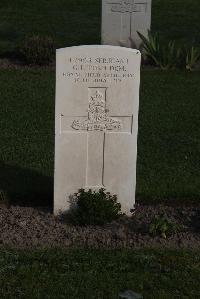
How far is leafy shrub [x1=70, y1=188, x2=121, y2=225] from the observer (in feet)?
25.0

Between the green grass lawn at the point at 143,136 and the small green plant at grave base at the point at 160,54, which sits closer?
the green grass lawn at the point at 143,136

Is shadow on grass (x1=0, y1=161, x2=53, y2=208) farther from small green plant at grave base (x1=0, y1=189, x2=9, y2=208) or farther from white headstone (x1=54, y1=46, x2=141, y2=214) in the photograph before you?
white headstone (x1=54, y1=46, x2=141, y2=214)

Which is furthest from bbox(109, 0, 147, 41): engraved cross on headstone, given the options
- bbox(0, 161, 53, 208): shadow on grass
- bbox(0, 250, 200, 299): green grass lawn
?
bbox(0, 250, 200, 299): green grass lawn

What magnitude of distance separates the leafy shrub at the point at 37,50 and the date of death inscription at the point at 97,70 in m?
6.80

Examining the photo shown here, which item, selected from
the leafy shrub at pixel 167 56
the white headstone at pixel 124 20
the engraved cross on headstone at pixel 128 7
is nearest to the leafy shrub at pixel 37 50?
the white headstone at pixel 124 20

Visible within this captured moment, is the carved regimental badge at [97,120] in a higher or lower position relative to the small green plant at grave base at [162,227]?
higher

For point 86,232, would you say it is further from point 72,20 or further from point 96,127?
point 72,20

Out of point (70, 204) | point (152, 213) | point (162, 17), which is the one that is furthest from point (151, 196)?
point (162, 17)

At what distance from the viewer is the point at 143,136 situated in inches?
424

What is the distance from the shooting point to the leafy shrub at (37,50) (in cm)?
1424

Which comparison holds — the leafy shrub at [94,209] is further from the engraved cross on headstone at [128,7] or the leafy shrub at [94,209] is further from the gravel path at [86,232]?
the engraved cross on headstone at [128,7]

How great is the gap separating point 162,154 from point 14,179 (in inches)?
81.5

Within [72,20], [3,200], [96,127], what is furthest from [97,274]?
[72,20]

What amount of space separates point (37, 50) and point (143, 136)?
4209 millimetres
